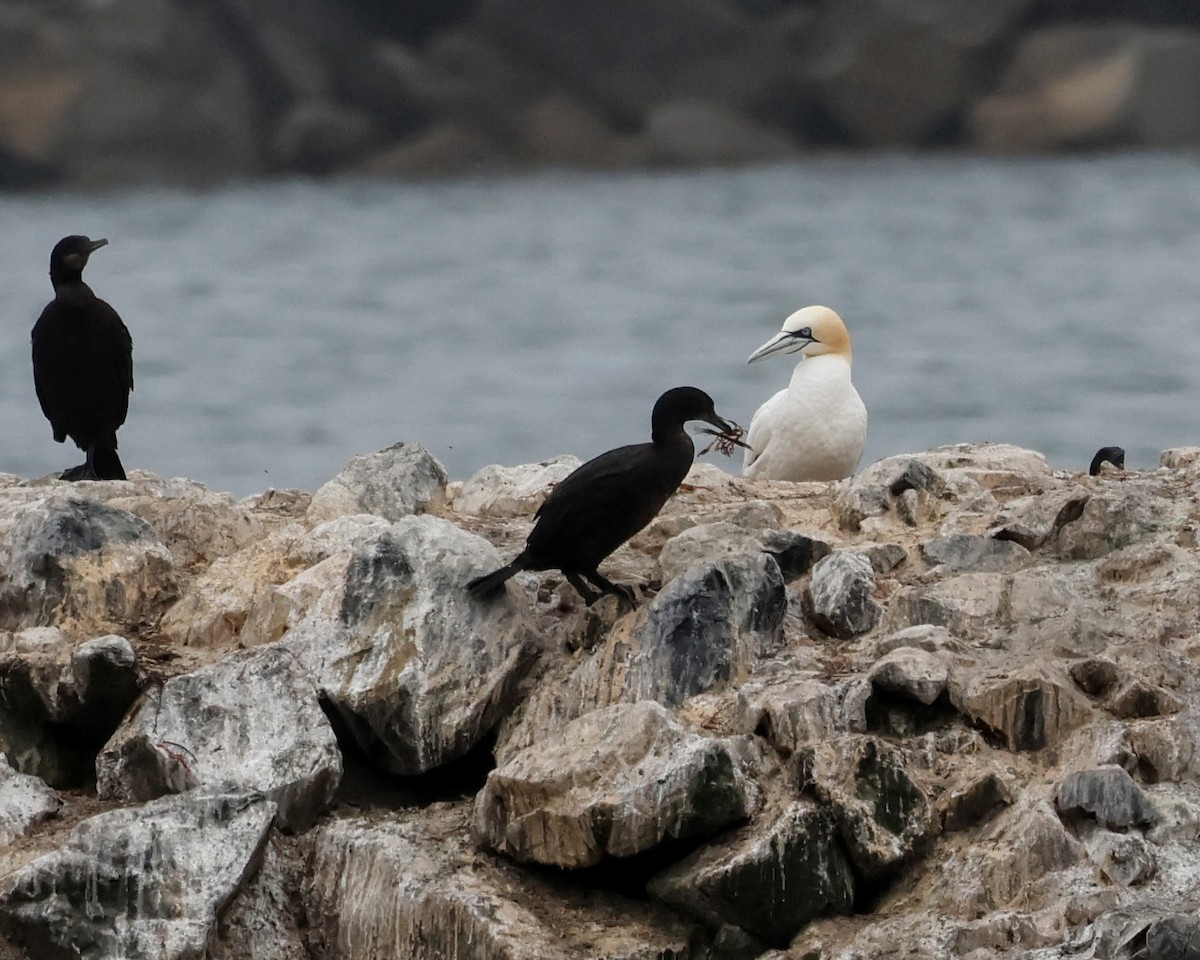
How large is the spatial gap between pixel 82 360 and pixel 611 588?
3.19 metres

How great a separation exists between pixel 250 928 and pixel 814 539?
192 centimetres

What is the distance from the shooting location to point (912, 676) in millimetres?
5102

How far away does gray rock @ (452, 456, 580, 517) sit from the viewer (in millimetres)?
6730

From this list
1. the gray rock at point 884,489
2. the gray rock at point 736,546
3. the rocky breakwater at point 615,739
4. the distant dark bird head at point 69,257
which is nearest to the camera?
the rocky breakwater at point 615,739

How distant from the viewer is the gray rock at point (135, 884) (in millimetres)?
4871

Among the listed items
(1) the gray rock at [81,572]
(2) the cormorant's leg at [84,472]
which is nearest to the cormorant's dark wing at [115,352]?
(2) the cormorant's leg at [84,472]

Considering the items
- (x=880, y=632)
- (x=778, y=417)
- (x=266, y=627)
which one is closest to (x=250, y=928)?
(x=266, y=627)

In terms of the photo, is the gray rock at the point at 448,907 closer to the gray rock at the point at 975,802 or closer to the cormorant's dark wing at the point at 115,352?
the gray rock at the point at 975,802

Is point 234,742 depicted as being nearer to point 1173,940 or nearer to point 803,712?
point 803,712

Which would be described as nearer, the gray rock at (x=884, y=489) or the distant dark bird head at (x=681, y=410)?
the distant dark bird head at (x=681, y=410)

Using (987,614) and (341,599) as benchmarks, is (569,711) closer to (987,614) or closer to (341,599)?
(341,599)

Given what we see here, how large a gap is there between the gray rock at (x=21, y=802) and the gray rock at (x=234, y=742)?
14 cm

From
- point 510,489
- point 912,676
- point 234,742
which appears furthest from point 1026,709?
point 510,489

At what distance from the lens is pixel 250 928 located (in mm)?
5062
